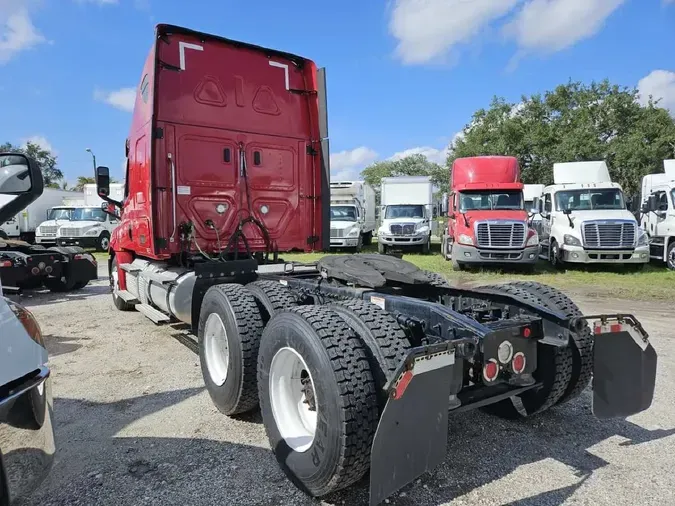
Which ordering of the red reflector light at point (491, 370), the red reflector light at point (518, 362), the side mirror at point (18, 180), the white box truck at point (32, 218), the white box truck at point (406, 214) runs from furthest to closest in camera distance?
1. the white box truck at point (32, 218)
2. the white box truck at point (406, 214)
3. the red reflector light at point (518, 362)
4. the red reflector light at point (491, 370)
5. the side mirror at point (18, 180)

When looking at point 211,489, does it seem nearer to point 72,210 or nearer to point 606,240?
point 606,240

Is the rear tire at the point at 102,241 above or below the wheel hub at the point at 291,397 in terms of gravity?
above

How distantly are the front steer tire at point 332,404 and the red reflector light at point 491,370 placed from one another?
0.67m

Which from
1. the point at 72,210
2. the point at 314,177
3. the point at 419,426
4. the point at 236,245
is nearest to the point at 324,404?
the point at 419,426

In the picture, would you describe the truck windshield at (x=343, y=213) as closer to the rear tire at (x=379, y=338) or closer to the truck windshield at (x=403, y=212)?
the truck windshield at (x=403, y=212)

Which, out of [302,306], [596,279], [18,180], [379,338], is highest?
[18,180]

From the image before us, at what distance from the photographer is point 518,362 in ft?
9.62

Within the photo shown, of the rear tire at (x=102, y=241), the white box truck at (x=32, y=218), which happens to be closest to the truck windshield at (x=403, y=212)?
the rear tire at (x=102, y=241)

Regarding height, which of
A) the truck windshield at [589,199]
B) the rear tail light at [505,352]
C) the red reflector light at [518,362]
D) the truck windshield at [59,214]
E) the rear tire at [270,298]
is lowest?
the red reflector light at [518,362]

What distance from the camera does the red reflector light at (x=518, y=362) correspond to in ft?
9.51

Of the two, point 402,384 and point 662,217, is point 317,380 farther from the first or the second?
point 662,217

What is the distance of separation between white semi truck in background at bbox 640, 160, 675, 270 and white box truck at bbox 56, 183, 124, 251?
19274 millimetres

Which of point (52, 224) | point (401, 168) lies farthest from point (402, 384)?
point (401, 168)

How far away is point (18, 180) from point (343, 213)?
746 inches
